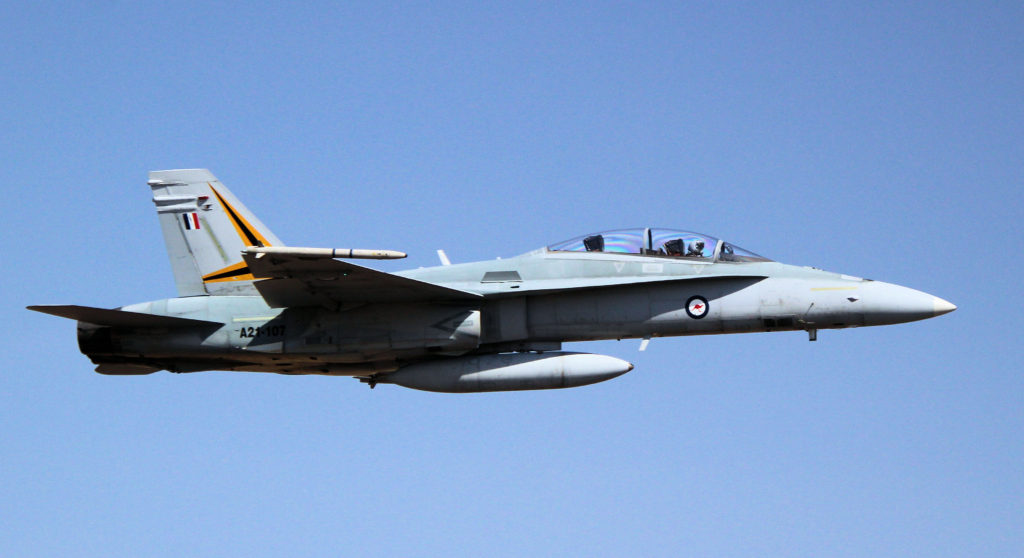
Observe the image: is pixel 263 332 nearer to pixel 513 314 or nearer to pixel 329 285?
pixel 329 285

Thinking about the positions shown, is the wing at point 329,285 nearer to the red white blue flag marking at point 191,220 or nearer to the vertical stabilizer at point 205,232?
the vertical stabilizer at point 205,232

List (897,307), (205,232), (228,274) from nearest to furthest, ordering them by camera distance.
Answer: (897,307) → (228,274) → (205,232)

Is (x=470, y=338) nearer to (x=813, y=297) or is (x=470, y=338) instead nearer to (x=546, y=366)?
(x=546, y=366)

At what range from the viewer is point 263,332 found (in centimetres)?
1742

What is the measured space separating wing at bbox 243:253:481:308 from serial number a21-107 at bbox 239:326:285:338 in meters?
0.40

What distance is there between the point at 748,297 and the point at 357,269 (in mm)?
5663

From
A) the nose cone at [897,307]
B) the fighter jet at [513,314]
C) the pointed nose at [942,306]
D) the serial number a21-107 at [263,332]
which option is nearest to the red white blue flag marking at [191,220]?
the fighter jet at [513,314]

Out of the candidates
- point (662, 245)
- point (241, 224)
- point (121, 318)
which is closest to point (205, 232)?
point (241, 224)

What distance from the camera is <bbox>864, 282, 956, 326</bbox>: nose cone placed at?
56.2 feet

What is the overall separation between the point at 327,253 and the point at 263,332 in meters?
3.01

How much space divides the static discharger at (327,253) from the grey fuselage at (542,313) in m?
2.38

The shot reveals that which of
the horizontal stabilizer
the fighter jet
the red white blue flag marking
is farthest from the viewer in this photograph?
the red white blue flag marking

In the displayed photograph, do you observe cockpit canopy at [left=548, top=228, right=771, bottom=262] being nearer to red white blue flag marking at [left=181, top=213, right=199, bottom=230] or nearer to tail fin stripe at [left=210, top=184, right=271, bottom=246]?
tail fin stripe at [left=210, top=184, right=271, bottom=246]

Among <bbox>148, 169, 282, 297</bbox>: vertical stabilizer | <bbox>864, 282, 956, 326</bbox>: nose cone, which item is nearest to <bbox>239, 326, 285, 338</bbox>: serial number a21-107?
<bbox>148, 169, 282, 297</bbox>: vertical stabilizer
